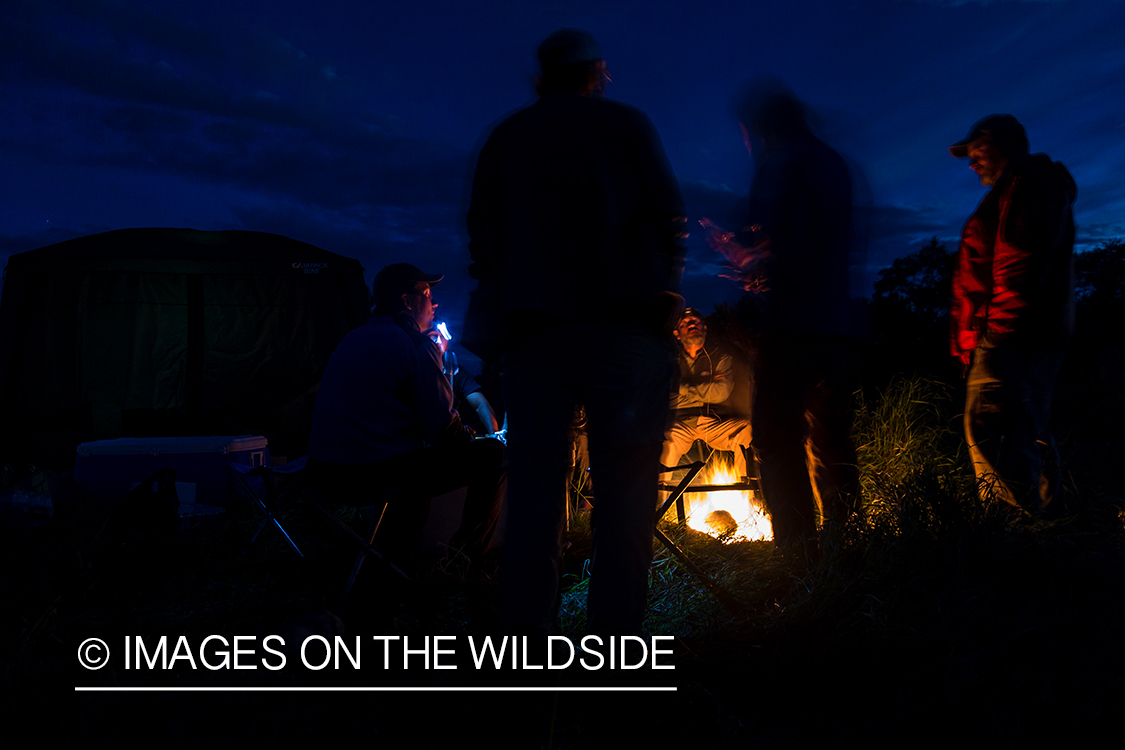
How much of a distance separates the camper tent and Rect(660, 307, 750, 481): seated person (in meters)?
3.39

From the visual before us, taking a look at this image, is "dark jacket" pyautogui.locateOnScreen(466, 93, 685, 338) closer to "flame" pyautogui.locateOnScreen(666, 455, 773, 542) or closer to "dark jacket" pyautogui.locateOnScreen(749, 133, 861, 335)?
"dark jacket" pyautogui.locateOnScreen(749, 133, 861, 335)

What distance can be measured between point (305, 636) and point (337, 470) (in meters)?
0.70

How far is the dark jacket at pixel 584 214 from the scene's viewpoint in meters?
1.39

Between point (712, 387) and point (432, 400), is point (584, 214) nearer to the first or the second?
point (432, 400)

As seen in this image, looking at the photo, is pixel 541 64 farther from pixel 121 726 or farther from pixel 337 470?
pixel 121 726

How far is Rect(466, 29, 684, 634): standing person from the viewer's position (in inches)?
54.9

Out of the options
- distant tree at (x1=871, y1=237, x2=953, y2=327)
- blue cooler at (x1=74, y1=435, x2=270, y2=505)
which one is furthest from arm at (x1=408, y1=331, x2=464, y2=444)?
distant tree at (x1=871, y1=237, x2=953, y2=327)

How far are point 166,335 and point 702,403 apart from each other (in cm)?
481

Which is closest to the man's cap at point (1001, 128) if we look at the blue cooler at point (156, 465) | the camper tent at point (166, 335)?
the blue cooler at point (156, 465)

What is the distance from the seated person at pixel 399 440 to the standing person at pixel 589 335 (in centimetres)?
100

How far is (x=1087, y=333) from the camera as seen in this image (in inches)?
247

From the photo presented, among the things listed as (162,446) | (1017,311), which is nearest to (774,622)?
(1017,311)

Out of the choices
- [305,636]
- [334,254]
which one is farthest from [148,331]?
[305,636]

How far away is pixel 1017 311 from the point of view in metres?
2.47
